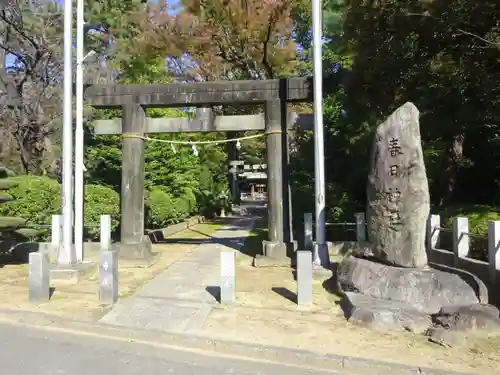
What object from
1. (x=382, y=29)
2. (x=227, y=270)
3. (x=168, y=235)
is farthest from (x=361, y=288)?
(x=168, y=235)

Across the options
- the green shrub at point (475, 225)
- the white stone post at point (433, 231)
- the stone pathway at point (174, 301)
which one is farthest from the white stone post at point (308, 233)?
the green shrub at point (475, 225)

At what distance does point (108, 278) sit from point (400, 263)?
479 cm

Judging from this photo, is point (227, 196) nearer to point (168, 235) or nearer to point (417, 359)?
point (168, 235)

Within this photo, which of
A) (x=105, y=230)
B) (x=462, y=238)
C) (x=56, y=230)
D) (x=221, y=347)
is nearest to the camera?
(x=221, y=347)

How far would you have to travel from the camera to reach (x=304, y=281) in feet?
26.2

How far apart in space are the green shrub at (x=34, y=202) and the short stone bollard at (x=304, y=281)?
8.49m

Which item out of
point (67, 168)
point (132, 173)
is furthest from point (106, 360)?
point (132, 173)

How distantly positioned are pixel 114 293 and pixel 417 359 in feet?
16.3

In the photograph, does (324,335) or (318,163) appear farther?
(318,163)

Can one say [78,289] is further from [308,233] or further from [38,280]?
[308,233]

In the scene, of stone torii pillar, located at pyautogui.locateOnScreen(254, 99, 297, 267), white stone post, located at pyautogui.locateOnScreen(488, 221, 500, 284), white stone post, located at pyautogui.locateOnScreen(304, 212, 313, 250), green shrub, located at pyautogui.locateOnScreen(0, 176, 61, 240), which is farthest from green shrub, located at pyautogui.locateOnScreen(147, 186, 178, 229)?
white stone post, located at pyautogui.locateOnScreen(488, 221, 500, 284)

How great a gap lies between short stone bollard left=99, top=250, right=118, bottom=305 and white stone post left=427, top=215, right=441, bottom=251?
24.4 ft

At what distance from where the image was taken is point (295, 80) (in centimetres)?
1245

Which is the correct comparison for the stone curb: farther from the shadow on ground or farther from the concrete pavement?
the shadow on ground
